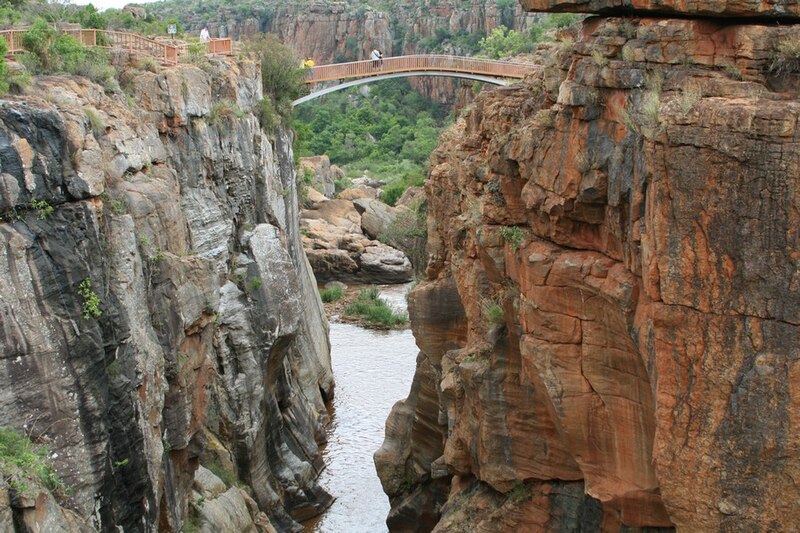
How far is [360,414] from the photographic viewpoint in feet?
112

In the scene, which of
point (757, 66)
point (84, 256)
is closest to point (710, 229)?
point (757, 66)

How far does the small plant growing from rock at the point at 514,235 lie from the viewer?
17.7 metres

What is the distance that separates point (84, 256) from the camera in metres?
15.5

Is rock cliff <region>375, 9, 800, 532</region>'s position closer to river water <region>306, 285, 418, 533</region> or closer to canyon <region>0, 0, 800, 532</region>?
canyon <region>0, 0, 800, 532</region>

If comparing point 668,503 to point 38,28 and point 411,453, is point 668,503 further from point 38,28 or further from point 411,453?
point 38,28

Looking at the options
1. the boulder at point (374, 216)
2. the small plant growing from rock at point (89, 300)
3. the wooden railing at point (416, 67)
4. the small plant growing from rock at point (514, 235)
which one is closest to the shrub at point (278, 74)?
the wooden railing at point (416, 67)

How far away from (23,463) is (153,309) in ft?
18.8

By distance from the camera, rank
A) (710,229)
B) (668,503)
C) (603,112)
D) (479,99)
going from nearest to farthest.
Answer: (710,229) < (668,503) < (603,112) < (479,99)

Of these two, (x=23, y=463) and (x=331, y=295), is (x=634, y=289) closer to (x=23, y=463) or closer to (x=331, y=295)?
(x=23, y=463)

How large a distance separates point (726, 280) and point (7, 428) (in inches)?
356

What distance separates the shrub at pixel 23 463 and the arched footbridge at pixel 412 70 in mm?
27249

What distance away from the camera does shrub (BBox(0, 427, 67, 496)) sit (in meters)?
12.6

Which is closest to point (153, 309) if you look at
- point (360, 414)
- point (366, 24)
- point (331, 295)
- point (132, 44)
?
point (132, 44)

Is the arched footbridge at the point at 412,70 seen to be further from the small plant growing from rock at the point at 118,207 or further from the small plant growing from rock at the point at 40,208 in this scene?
the small plant growing from rock at the point at 40,208
